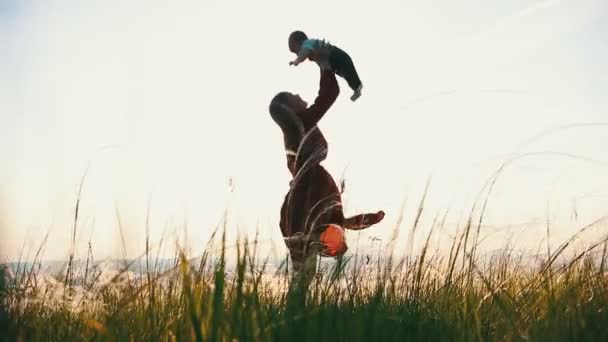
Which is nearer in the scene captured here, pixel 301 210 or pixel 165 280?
pixel 165 280

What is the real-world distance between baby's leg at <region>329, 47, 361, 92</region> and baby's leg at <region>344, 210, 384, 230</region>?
0.81 meters

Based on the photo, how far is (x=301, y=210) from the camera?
13.7 feet

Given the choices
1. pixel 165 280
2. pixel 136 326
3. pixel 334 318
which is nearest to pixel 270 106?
pixel 165 280

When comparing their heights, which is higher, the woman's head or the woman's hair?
the woman's head

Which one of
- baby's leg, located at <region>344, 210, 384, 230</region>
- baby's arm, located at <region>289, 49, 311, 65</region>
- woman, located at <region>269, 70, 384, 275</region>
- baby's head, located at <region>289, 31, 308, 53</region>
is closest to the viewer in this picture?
baby's leg, located at <region>344, 210, 384, 230</region>

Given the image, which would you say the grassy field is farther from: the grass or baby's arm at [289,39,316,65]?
baby's arm at [289,39,316,65]

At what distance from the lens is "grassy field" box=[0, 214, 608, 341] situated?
1.98 m

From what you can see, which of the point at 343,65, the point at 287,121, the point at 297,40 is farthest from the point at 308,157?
the point at 297,40

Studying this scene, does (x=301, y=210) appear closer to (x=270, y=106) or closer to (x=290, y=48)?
(x=270, y=106)

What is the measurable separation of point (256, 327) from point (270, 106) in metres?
2.43

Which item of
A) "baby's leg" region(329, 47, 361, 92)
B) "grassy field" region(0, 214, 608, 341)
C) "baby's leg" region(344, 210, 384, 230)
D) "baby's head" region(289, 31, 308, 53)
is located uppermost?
"baby's head" region(289, 31, 308, 53)

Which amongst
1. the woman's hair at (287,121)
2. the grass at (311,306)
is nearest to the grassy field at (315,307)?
the grass at (311,306)

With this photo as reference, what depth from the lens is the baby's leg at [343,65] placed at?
13.9 feet

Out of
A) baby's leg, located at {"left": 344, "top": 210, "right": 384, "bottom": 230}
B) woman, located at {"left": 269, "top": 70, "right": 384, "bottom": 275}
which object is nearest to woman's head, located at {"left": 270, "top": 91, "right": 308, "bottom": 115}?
woman, located at {"left": 269, "top": 70, "right": 384, "bottom": 275}
